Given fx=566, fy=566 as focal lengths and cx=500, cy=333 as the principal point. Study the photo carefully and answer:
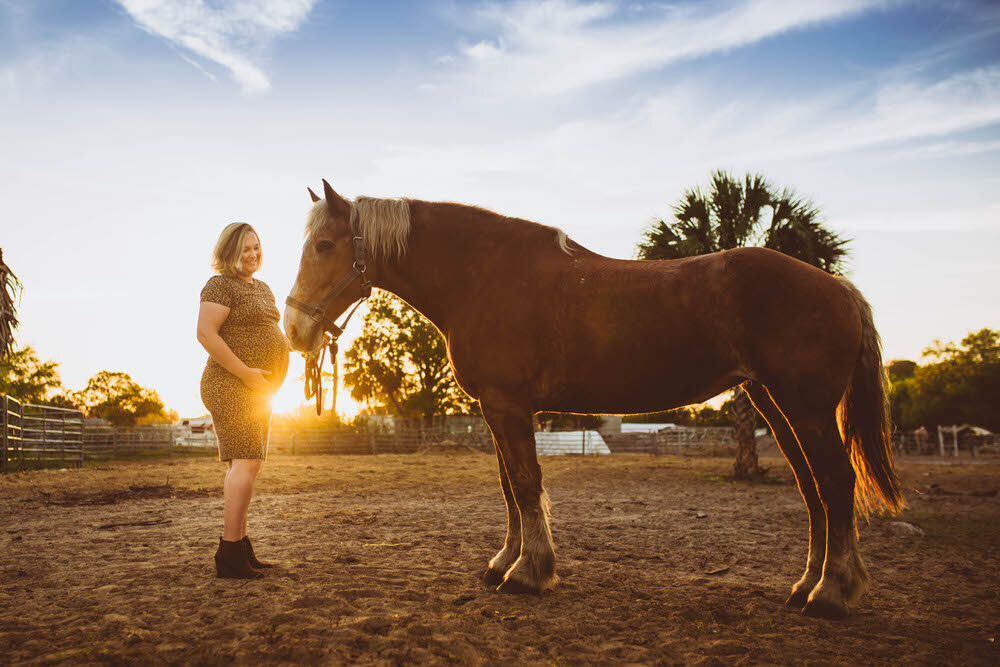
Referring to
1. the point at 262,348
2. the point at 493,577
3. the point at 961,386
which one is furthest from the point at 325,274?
the point at 961,386

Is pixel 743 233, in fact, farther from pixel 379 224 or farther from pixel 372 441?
pixel 372 441

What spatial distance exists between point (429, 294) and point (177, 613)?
7.15 ft

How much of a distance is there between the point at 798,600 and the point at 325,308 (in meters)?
3.27

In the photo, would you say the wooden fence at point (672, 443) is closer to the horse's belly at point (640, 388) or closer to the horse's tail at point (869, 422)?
the horse's tail at point (869, 422)

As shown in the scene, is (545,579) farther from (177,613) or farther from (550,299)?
(177,613)

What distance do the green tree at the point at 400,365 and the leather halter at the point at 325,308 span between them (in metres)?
34.1

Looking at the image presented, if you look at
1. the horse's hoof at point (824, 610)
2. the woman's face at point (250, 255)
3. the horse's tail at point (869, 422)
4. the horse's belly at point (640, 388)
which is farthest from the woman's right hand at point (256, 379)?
the horse's tail at point (869, 422)

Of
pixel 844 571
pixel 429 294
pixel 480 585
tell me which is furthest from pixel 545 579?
pixel 429 294

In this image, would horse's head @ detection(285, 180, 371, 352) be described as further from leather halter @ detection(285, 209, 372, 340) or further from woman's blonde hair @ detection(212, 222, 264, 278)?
woman's blonde hair @ detection(212, 222, 264, 278)

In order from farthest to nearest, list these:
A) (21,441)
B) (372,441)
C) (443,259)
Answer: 1. (372,441)
2. (21,441)
3. (443,259)

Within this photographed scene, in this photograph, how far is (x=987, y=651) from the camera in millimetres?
2543

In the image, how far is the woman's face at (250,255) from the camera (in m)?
3.59

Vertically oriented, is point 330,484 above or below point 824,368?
below

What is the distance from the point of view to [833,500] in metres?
3.09
